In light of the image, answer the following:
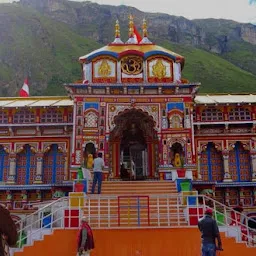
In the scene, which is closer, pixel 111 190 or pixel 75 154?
pixel 111 190

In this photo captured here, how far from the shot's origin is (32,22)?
9444 cm

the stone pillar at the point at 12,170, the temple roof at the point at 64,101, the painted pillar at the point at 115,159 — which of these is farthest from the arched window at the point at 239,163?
the stone pillar at the point at 12,170

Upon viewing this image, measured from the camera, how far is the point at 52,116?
23.0 m

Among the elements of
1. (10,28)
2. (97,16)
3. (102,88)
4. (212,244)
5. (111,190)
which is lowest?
(212,244)

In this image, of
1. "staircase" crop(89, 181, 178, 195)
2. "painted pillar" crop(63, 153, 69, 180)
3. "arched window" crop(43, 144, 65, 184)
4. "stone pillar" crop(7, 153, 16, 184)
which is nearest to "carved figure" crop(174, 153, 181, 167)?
"staircase" crop(89, 181, 178, 195)

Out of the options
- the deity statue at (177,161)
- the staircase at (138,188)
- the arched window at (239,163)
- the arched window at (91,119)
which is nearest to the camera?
the staircase at (138,188)

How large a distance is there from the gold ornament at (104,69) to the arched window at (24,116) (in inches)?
176

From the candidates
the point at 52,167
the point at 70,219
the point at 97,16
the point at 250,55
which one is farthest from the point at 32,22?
the point at 70,219

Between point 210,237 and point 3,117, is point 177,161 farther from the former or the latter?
A: point 210,237

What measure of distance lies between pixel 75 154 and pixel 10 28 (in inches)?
3008

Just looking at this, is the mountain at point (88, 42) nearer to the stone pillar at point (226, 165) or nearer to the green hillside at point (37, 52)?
the green hillside at point (37, 52)

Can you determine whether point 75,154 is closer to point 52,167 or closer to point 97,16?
point 52,167

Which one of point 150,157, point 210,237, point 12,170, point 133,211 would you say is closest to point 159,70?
point 150,157

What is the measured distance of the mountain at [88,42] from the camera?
255 feet
